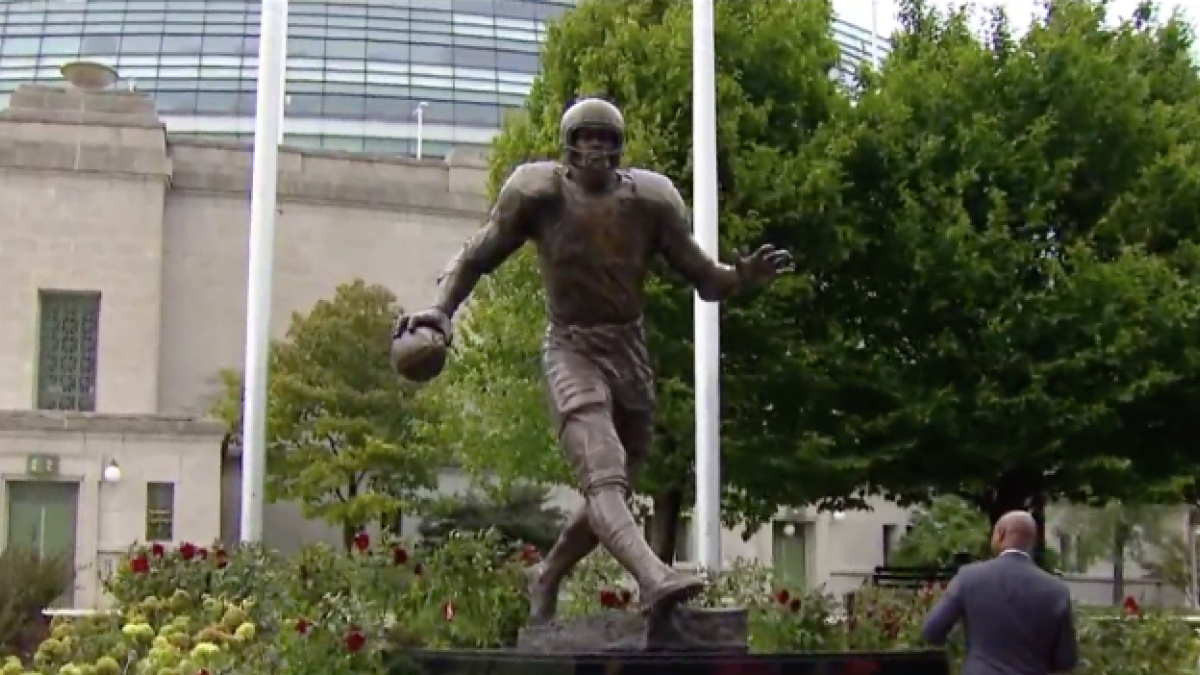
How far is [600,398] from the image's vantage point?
7402mm

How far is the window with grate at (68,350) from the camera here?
3722 centimetres

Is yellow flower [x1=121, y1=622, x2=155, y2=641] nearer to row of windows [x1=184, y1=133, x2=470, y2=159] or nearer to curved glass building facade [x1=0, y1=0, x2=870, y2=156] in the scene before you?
curved glass building facade [x1=0, y1=0, x2=870, y2=156]

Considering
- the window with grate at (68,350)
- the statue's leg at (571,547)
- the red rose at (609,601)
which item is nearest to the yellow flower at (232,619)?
the red rose at (609,601)

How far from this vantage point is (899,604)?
535 inches

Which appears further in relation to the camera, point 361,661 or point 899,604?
point 899,604

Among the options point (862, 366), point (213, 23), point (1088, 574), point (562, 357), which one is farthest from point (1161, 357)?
point (213, 23)

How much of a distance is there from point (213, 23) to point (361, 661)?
57.6m

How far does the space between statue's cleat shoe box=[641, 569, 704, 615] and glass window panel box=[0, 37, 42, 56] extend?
195 ft

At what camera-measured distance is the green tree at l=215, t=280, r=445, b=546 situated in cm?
3334

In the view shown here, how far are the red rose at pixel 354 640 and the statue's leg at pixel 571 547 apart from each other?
1.25 metres

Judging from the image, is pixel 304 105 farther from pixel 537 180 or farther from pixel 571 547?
pixel 571 547

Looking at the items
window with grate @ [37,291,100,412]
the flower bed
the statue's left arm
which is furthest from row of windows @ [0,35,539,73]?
the statue's left arm

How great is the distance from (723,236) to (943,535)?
2318cm

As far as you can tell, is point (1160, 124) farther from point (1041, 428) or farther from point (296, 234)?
point (296, 234)
